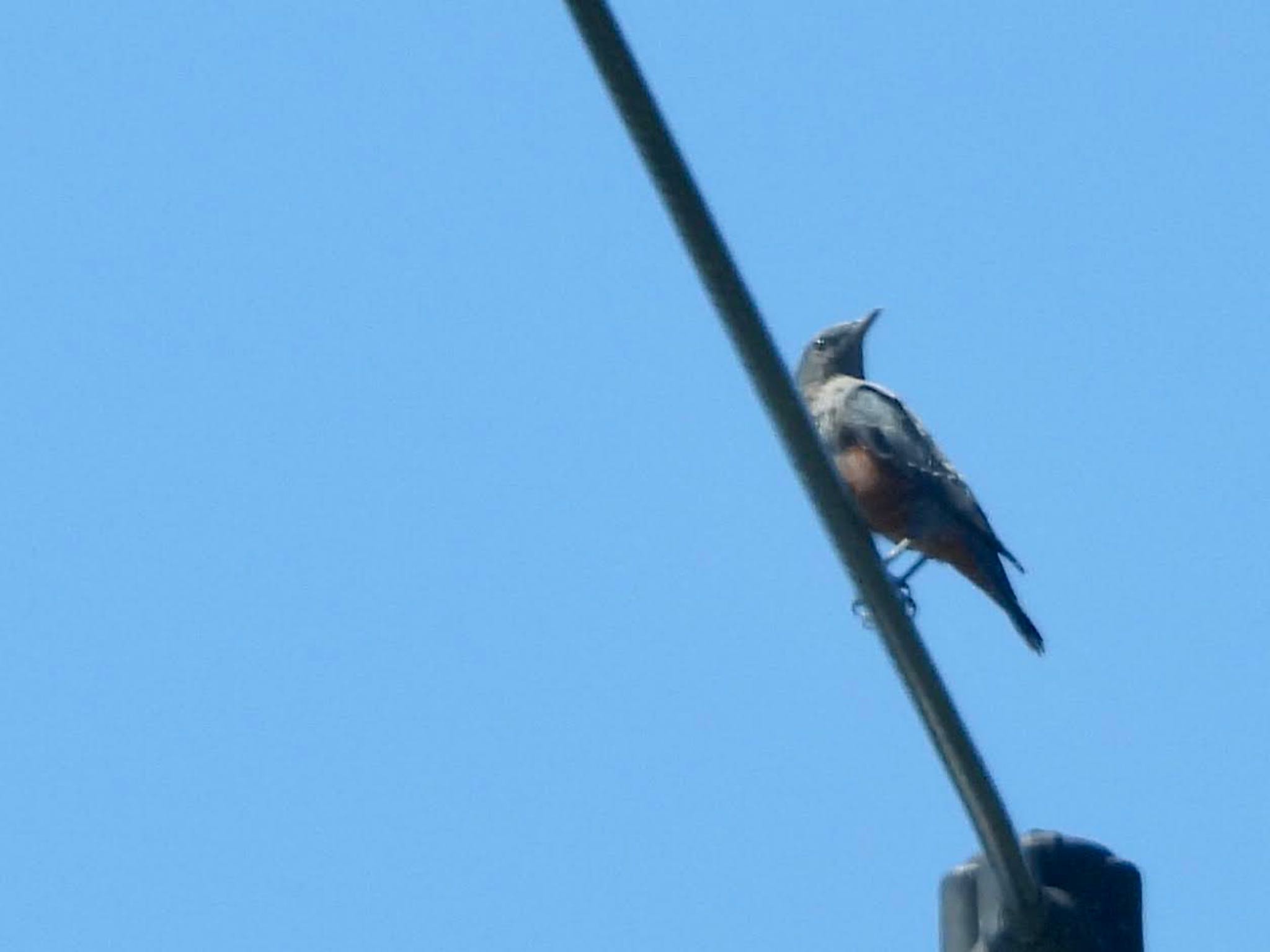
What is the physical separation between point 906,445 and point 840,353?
164 cm

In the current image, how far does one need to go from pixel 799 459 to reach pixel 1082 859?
34.4 inches

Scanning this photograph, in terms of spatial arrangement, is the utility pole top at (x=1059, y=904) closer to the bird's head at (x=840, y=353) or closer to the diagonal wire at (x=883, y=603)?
the diagonal wire at (x=883, y=603)

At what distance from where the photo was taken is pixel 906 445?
10.5 m

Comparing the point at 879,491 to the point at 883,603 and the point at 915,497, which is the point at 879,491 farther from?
the point at 883,603

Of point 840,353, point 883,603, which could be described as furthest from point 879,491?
point 883,603

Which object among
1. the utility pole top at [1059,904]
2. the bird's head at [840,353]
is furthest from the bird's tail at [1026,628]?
the utility pole top at [1059,904]

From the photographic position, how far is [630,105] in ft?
11.2

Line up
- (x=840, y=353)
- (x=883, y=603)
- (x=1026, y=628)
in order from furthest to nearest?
(x=840, y=353), (x=1026, y=628), (x=883, y=603)

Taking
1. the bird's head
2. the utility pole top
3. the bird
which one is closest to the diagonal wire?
the utility pole top

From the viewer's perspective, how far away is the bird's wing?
409 inches

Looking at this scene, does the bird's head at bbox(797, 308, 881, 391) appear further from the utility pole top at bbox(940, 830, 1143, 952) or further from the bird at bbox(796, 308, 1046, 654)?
the utility pole top at bbox(940, 830, 1143, 952)

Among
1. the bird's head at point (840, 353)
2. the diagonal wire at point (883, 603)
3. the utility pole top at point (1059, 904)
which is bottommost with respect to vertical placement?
the utility pole top at point (1059, 904)

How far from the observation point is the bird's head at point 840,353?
476 inches

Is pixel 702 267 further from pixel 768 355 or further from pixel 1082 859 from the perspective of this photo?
pixel 1082 859
